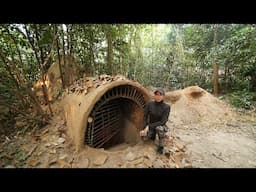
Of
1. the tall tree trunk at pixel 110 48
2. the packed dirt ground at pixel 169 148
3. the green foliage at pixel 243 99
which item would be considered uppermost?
the tall tree trunk at pixel 110 48

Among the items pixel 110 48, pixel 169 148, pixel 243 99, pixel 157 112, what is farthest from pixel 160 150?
pixel 243 99

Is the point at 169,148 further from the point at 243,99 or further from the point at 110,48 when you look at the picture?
the point at 243,99

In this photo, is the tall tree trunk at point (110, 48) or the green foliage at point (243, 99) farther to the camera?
the green foliage at point (243, 99)

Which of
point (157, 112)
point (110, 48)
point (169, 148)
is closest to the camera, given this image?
point (157, 112)

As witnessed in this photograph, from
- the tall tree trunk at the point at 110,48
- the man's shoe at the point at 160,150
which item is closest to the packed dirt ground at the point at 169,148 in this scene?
the man's shoe at the point at 160,150

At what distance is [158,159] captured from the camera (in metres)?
2.73

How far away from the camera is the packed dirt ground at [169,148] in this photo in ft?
8.85

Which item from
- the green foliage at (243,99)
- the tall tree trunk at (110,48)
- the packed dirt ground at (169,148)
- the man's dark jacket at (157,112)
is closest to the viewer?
the packed dirt ground at (169,148)

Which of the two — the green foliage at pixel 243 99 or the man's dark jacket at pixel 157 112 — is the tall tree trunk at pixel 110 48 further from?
the green foliage at pixel 243 99

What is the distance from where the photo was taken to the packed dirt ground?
2698 mm

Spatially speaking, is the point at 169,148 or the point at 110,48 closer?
the point at 169,148

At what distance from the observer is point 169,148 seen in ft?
10.0

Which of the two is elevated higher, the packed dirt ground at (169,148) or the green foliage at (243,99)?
the green foliage at (243,99)
